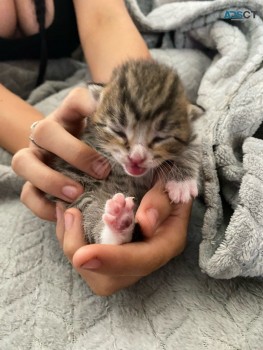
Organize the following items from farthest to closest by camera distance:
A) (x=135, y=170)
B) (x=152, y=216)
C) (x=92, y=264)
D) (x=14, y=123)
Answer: (x=14, y=123) < (x=135, y=170) < (x=152, y=216) < (x=92, y=264)

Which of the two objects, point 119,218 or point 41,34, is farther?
point 41,34

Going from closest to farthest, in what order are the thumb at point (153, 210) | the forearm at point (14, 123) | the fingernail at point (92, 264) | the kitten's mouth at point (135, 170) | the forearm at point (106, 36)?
the fingernail at point (92, 264)
the thumb at point (153, 210)
the kitten's mouth at point (135, 170)
the forearm at point (14, 123)
the forearm at point (106, 36)

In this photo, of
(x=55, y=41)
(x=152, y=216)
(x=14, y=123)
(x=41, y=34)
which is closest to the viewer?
(x=152, y=216)

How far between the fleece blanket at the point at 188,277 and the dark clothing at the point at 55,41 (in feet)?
1.89

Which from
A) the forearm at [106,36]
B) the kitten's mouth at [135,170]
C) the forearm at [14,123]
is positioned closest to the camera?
the kitten's mouth at [135,170]

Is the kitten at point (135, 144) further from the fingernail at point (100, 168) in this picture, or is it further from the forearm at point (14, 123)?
the forearm at point (14, 123)

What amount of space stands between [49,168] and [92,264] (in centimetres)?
38

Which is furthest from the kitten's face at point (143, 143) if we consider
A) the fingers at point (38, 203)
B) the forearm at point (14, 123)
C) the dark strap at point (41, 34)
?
the dark strap at point (41, 34)

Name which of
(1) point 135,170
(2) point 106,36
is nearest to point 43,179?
(1) point 135,170

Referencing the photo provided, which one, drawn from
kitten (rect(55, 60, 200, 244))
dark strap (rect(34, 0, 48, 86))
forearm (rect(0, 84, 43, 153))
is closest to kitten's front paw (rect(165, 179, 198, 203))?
kitten (rect(55, 60, 200, 244))

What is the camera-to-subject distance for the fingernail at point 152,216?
85 centimetres

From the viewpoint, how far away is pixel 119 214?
0.84m

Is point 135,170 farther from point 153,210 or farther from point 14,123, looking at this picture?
point 14,123

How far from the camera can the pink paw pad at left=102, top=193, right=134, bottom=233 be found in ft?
2.71
